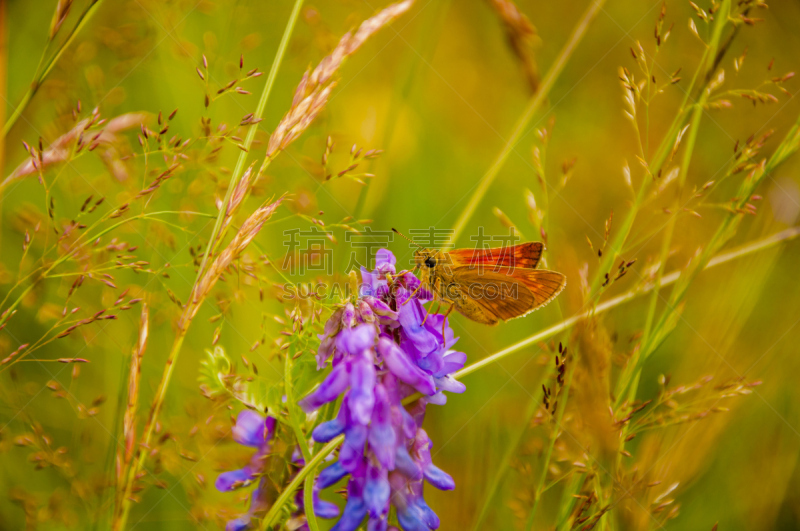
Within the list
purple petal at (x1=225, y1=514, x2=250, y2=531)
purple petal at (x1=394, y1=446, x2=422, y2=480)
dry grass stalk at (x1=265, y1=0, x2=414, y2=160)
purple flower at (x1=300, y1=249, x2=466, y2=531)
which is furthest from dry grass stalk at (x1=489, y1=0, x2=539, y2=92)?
purple petal at (x1=225, y1=514, x2=250, y2=531)

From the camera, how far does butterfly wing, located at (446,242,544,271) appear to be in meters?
2.18

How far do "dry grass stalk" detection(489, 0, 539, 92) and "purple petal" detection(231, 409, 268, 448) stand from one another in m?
1.77

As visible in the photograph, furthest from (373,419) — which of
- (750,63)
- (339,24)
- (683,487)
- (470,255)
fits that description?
(750,63)

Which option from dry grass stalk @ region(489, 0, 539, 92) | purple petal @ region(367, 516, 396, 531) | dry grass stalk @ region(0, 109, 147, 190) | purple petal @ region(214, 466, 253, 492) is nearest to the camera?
purple petal @ region(367, 516, 396, 531)

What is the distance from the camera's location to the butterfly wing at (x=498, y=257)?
2176 mm

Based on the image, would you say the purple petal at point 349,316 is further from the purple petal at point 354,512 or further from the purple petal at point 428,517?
the purple petal at point 428,517

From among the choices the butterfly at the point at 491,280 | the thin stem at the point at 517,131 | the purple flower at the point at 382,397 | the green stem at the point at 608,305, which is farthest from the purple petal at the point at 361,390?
the thin stem at the point at 517,131

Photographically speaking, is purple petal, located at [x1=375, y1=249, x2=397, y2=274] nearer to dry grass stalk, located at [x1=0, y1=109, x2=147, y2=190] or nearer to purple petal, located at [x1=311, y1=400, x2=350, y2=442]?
purple petal, located at [x1=311, y1=400, x2=350, y2=442]

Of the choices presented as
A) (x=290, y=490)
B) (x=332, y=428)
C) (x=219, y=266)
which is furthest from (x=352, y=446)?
(x=219, y=266)

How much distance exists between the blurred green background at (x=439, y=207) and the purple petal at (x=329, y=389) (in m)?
0.49

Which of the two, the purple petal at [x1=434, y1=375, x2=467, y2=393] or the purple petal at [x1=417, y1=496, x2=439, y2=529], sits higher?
the purple petal at [x1=434, y1=375, x2=467, y2=393]

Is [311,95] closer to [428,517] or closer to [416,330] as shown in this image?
[416,330]

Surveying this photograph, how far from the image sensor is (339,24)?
140 inches

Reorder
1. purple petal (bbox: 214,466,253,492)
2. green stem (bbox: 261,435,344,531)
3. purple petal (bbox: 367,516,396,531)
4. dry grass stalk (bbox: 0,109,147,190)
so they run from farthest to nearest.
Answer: dry grass stalk (bbox: 0,109,147,190)
purple petal (bbox: 214,466,253,492)
purple petal (bbox: 367,516,396,531)
green stem (bbox: 261,435,344,531)
